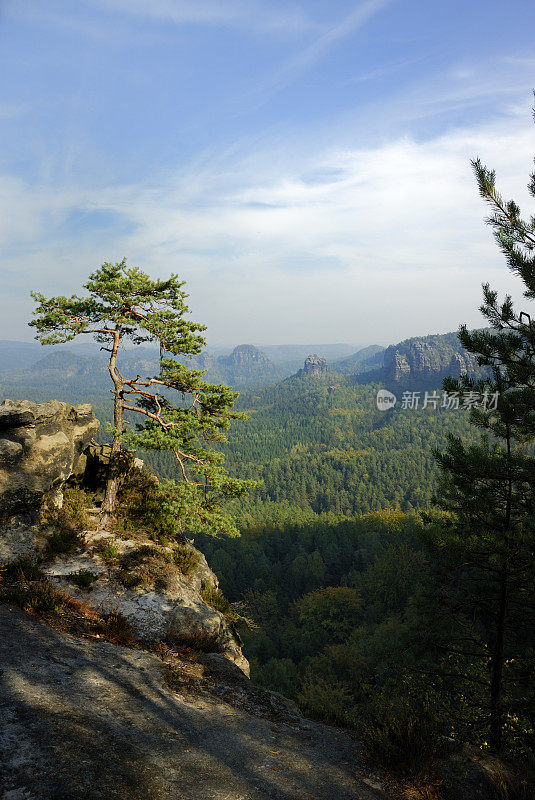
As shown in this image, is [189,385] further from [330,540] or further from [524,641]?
[330,540]

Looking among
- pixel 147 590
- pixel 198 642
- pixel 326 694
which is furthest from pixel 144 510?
pixel 326 694

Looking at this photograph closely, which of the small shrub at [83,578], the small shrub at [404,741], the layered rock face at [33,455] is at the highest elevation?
the layered rock face at [33,455]

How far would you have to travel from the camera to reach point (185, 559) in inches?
571

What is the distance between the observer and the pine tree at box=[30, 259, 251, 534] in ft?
46.5

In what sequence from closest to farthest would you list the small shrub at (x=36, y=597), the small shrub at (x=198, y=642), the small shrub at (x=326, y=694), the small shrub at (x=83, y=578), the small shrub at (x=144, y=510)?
the small shrub at (x=36, y=597), the small shrub at (x=198, y=642), the small shrub at (x=83, y=578), the small shrub at (x=144, y=510), the small shrub at (x=326, y=694)

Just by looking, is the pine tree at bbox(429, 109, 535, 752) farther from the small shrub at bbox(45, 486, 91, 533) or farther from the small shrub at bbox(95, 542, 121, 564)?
the small shrub at bbox(45, 486, 91, 533)

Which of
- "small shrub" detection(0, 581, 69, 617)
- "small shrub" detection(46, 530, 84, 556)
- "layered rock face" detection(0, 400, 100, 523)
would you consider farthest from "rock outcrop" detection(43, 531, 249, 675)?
"layered rock face" detection(0, 400, 100, 523)

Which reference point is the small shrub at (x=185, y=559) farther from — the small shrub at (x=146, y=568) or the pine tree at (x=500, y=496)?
the pine tree at (x=500, y=496)

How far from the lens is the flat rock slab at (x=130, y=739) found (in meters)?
4.86

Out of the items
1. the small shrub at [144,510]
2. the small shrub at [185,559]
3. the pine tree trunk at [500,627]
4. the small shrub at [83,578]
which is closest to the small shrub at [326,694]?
the small shrub at [185,559]

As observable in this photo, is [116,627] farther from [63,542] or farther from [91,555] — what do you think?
[63,542]

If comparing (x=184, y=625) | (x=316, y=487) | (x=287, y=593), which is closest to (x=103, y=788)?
(x=184, y=625)

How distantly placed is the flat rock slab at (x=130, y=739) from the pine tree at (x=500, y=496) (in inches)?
225

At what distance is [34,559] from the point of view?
1180 cm
